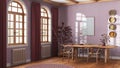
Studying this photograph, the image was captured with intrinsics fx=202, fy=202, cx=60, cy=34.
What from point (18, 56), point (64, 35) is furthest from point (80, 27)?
point (18, 56)

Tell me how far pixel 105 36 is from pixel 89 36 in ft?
4.26

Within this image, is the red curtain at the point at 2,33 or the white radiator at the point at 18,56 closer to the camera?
the red curtain at the point at 2,33

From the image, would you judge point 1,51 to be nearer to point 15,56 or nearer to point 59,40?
point 15,56

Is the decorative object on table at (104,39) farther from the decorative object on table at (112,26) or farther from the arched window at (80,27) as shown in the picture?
the arched window at (80,27)

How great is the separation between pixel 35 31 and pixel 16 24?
1.07 metres

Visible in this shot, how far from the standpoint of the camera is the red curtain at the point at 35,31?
9.36 metres

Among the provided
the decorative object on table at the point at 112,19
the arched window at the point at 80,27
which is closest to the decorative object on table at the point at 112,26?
the decorative object on table at the point at 112,19

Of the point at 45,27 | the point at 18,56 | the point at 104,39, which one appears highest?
the point at 45,27

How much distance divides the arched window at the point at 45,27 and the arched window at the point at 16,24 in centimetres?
156

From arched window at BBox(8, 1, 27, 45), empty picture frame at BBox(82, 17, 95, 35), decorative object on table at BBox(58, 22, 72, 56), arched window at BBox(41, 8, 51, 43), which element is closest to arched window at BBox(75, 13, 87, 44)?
empty picture frame at BBox(82, 17, 95, 35)

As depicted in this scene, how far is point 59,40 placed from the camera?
35.9 feet

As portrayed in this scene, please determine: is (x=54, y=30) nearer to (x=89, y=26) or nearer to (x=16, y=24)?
(x=89, y=26)

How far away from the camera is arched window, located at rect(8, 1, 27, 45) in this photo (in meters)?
8.34

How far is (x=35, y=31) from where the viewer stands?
943cm
